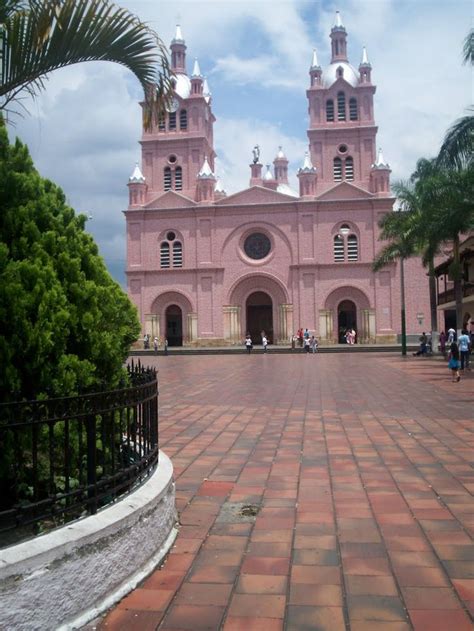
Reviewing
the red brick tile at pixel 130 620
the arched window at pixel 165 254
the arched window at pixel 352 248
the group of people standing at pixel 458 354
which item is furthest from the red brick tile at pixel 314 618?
the arched window at pixel 165 254

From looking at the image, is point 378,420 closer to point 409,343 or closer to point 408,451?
point 408,451

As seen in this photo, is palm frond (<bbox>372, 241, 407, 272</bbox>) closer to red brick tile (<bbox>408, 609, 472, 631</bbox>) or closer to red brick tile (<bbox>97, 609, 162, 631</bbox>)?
red brick tile (<bbox>408, 609, 472, 631</bbox>)

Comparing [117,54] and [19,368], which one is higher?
[117,54]

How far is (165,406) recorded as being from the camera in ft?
35.3

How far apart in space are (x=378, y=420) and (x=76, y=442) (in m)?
6.23

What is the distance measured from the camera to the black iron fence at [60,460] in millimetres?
2943

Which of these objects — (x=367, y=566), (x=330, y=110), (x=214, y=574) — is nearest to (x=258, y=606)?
(x=214, y=574)

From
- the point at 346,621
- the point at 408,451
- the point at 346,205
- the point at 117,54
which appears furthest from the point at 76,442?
the point at 346,205

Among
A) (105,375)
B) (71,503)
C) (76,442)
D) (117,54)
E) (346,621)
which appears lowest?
(346,621)

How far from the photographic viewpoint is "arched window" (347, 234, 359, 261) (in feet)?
135

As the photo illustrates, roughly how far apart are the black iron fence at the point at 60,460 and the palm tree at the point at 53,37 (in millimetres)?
2162

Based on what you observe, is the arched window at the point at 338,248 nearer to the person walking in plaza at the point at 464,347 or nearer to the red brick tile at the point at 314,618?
the person walking in plaza at the point at 464,347

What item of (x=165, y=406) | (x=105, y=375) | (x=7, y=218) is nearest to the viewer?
(x=7, y=218)

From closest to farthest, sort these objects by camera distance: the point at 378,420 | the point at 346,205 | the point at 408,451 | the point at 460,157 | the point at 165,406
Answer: the point at 408,451, the point at 378,420, the point at 165,406, the point at 460,157, the point at 346,205
